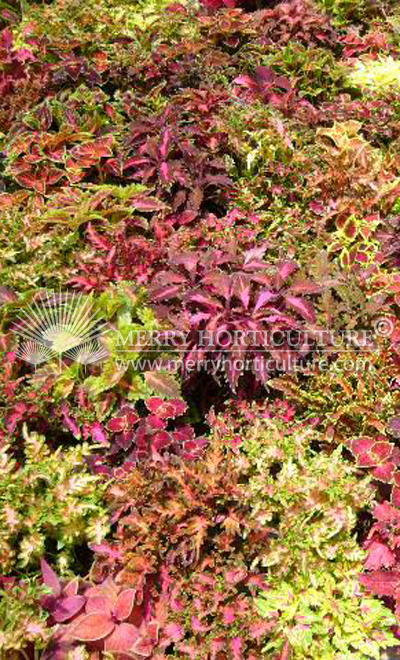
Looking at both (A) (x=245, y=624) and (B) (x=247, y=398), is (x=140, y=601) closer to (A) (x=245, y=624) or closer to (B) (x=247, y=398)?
(A) (x=245, y=624)

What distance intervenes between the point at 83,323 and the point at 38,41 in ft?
6.05

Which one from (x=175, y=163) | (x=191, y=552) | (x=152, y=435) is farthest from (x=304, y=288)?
(x=191, y=552)

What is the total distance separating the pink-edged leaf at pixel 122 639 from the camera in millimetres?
2048

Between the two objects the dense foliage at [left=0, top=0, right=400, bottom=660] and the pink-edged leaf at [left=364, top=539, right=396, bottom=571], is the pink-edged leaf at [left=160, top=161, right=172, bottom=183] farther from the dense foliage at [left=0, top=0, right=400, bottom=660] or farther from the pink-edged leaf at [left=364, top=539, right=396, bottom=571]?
the pink-edged leaf at [left=364, top=539, right=396, bottom=571]

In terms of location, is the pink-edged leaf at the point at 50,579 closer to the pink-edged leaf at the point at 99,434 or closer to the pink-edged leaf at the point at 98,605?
the pink-edged leaf at the point at 98,605

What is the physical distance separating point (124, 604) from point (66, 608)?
0.18 m

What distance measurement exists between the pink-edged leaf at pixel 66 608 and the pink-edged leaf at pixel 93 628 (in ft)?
0.14

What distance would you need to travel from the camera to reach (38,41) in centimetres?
357

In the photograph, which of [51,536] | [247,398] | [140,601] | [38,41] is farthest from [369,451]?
[38,41]

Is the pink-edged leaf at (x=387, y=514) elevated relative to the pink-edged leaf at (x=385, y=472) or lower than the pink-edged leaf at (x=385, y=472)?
lower

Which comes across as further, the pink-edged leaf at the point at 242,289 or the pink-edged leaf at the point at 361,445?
the pink-edged leaf at the point at 242,289

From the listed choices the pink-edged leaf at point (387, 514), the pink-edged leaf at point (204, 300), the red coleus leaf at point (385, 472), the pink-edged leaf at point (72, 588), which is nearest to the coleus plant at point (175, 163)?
the pink-edged leaf at point (204, 300)

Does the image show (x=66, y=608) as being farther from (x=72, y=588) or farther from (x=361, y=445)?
(x=361, y=445)

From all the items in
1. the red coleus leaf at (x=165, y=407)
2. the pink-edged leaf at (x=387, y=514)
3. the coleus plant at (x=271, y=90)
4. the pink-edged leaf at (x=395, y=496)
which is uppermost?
the coleus plant at (x=271, y=90)
